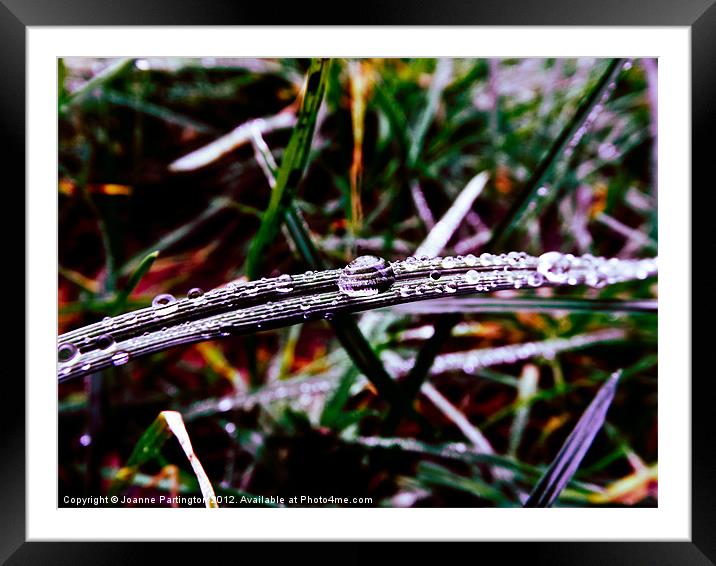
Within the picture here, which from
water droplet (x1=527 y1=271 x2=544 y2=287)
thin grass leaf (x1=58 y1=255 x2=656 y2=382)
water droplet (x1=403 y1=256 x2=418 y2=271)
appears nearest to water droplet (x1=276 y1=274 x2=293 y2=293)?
thin grass leaf (x1=58 y1=255 x2=656 y2=382)

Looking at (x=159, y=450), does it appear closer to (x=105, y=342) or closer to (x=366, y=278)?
(x=105, y=342)

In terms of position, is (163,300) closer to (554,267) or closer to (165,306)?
(165,306)


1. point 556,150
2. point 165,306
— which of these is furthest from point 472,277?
point 165,306

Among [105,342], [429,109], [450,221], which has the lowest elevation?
[105,342]

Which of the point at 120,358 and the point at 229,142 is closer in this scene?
the point at 120,358

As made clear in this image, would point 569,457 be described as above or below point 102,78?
below
